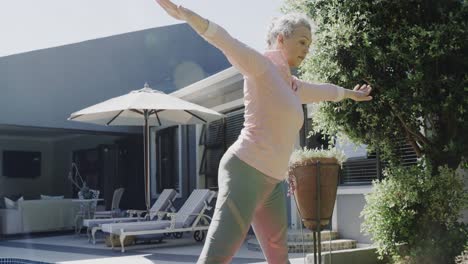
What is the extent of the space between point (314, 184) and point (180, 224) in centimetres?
445

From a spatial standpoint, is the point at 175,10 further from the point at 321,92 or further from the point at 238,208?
the point at 321,92

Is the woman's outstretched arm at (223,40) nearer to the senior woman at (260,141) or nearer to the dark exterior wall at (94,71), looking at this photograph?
the senior woman at (260,141)

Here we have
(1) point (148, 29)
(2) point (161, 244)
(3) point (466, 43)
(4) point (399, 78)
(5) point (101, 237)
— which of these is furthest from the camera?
(1) point (148, 29)

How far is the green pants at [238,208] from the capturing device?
1837mm

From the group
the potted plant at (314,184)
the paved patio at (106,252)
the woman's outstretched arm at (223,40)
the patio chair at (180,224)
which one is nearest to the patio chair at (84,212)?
the paved patio at (106,252)

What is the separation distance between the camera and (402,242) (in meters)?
4.05

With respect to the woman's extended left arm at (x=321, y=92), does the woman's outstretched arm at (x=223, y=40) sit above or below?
above

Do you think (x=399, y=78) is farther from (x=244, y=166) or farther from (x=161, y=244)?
(x=161, y=244)

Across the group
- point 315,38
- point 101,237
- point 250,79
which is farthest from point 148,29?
point 250,79

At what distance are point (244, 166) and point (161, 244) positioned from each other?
681 centimetres

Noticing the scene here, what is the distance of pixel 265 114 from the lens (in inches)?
77.4

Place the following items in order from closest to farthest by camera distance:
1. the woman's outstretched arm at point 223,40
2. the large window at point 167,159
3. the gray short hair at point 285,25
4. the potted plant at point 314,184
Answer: the woman's outstretched arm at point 223,40
the gray short hair at point 285,25
the potted plant at point 314,184
the large window at point 167,159

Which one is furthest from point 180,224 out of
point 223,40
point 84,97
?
point 223,40

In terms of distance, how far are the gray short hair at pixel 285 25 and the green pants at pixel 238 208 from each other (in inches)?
21.0
